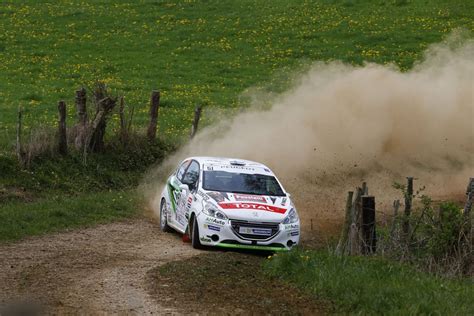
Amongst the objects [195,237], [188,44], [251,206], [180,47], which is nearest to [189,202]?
[195,237]

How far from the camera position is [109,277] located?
14.9 m

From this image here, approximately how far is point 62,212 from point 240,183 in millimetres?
4169

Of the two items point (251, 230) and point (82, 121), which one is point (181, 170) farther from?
point (82, 121)

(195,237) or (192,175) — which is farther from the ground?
(192,175)

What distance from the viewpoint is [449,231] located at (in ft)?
51.0

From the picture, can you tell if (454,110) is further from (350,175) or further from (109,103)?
(109,103)

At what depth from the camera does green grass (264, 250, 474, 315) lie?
12.5 metres

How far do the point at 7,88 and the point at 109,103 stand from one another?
36.7 ft

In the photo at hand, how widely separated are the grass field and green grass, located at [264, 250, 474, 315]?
439 inches

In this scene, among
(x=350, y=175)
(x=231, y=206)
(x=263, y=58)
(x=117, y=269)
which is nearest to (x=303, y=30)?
(x=263, y=58)

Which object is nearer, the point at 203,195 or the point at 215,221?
the point at 215,221

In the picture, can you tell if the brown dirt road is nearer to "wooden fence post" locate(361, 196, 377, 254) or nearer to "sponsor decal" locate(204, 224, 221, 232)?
"sponsor decal" locate(204, 224, 221, 232)

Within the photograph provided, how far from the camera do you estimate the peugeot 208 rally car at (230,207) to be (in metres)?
17.7

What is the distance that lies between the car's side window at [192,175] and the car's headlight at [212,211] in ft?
3.41
